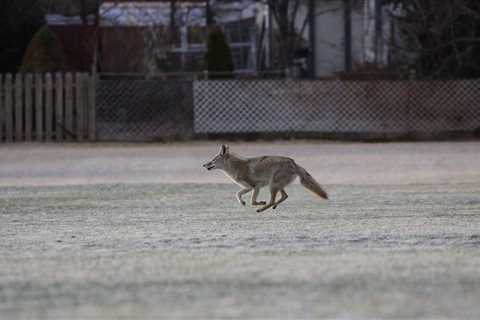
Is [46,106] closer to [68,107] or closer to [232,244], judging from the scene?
[68,107]

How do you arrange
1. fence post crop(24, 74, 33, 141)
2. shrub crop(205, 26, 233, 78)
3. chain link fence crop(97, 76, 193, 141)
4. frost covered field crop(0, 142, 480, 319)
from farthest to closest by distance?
shrub crop(205, 26, 233, 78) → chain link fence crop(97, 76, 193, 141) → fence post crop(24, 74, 33, 141) → frost covered field crop(0, 142, 480, 319)

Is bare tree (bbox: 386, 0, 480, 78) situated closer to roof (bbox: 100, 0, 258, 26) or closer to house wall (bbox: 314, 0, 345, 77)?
house wall (bbox: 314, 0, 345, 77)

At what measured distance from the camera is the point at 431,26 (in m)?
35.1

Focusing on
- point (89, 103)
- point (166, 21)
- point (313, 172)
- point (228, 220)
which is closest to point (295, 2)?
point (166, 21)

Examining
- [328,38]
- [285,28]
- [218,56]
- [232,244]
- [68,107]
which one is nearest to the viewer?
[232,244]

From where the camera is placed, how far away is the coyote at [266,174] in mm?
17875

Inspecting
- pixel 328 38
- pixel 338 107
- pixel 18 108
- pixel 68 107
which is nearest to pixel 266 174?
pixel 68 107

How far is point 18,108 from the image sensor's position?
32.9 m

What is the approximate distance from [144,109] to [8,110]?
145 inches

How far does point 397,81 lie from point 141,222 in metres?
18.5

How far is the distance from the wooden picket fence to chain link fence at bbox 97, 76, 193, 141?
1.66 feet

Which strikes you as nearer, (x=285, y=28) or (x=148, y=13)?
(x=285, y=28)

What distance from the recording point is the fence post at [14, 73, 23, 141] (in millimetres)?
32812

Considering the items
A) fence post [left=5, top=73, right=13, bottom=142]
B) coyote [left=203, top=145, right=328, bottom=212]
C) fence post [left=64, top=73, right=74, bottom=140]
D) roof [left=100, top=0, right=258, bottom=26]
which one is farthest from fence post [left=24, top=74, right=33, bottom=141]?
coyote [left=203, top=145, right=328, bottom=212]
